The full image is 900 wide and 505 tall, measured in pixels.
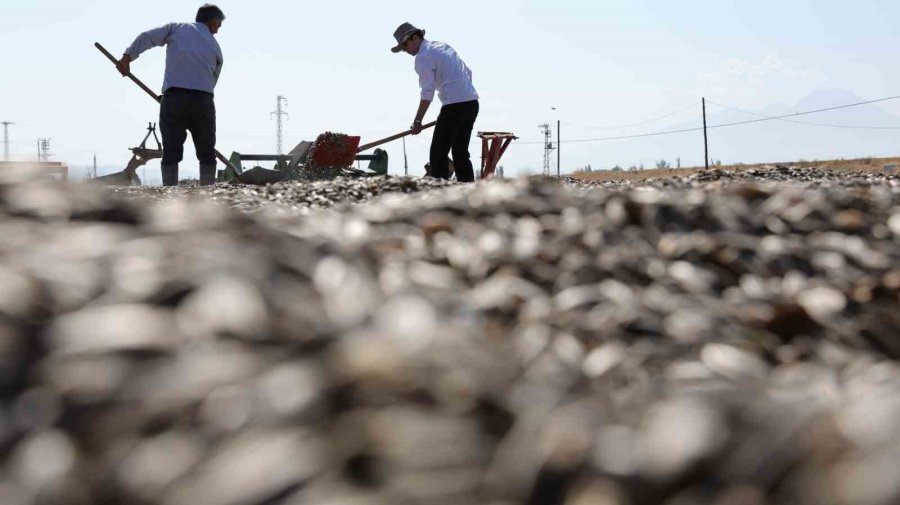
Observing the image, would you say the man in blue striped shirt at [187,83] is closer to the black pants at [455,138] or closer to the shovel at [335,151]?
the black pants at [455,138]

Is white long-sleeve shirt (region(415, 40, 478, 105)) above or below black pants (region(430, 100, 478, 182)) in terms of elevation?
above

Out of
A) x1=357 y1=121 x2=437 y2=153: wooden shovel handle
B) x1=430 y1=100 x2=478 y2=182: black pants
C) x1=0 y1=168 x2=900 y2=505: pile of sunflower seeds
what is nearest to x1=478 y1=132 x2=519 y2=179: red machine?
x1=357 y1=121 x2=437 y2=153: wooden shovel handle

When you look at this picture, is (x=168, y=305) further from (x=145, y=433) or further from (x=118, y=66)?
(x=118, y=66)

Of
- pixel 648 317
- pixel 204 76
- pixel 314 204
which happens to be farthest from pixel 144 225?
pixel 204 76

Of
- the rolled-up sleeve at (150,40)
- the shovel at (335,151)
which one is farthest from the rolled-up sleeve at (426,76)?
the shovel at (335,151)

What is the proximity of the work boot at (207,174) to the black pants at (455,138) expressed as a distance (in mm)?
2477

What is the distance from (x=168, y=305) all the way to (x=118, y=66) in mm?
9287

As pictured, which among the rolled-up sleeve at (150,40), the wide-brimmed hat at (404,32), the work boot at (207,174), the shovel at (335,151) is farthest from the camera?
the shovel at (335,151)

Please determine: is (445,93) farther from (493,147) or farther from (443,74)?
(493,147)

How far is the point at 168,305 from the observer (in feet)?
2.22

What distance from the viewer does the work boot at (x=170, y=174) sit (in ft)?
26.0

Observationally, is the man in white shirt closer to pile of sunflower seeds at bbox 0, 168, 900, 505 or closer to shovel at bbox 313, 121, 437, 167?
shovel at bbox 313, 121, 437, 167

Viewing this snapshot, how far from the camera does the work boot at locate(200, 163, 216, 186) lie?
8.19 metres

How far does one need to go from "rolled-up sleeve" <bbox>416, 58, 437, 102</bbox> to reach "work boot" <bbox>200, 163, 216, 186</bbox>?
2.48 metres
